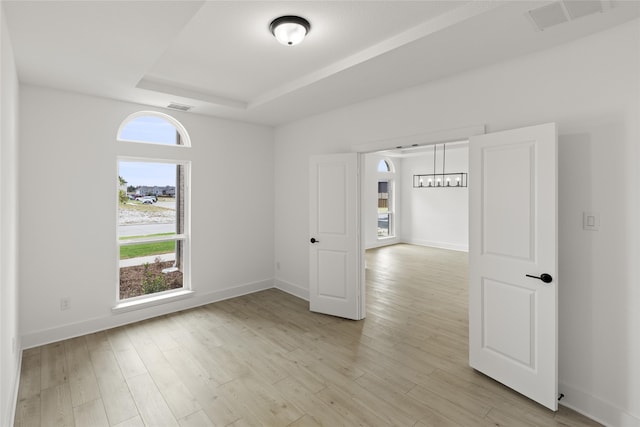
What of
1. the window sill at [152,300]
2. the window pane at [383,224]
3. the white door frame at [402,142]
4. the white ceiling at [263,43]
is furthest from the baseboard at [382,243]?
the white ceiling at [263,43]

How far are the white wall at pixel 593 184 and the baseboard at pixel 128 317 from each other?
395cm

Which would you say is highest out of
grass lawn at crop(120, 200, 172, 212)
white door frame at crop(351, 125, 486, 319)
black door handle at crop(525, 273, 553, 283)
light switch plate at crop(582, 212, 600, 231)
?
white door frame at crop(351, 125, 486, 319)

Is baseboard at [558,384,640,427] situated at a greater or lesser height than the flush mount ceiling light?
lesser

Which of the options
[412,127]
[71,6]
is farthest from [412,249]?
[71,6]

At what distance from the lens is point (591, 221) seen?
2.25 m

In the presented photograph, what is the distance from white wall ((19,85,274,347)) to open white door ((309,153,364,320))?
1516 millimetres

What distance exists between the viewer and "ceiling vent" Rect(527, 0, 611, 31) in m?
1.87

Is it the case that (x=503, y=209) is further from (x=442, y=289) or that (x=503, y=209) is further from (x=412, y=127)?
(x=442, y=289)

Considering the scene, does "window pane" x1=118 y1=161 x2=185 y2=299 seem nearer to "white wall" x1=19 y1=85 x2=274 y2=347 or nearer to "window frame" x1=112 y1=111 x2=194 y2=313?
"window frame" x1=112 y1=111 x2=194 y2=313

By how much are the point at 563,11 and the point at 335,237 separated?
293 centimetres

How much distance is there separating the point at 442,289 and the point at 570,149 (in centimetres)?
330

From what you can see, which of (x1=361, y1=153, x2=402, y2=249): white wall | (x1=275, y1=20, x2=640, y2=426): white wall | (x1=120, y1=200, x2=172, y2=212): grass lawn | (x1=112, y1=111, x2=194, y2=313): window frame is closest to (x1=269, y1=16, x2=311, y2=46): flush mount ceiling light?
(x1=275, y1=20, x2=640, y2=426): white wall

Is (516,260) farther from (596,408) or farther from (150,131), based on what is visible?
(150,131)

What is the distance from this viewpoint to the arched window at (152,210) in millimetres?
3926
